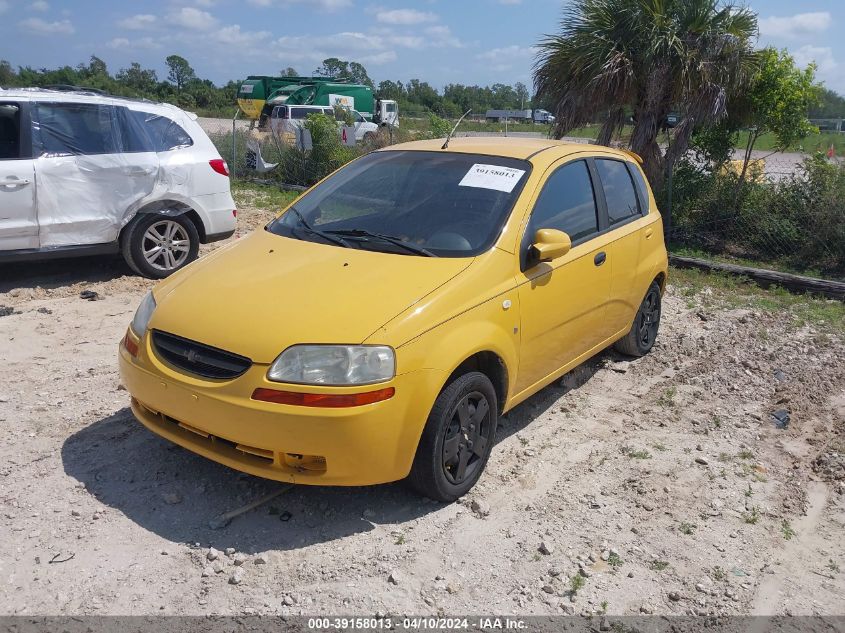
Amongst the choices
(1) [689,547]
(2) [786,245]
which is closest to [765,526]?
(1) [689,547]

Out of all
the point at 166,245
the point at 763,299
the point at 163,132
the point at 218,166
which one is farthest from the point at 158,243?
the point at 763,299

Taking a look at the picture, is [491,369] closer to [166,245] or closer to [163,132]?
[166,245]

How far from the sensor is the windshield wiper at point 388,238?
3938 mm

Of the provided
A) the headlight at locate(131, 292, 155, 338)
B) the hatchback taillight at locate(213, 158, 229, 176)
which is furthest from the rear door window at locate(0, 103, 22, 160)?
the headlight at locate(131, 292, 155, 338)

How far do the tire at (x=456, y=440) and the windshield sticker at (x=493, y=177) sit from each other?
1.20 meters

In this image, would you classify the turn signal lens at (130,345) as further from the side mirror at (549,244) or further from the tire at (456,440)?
the side mirror at (549,244)

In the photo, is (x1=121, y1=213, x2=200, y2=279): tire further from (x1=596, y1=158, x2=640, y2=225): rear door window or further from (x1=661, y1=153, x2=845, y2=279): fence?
(x1=661, y1=153, x2=845, y2=279): fence

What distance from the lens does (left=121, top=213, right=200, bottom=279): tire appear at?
7414mm

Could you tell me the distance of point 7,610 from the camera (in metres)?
2.88

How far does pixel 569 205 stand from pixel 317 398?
2.27 m

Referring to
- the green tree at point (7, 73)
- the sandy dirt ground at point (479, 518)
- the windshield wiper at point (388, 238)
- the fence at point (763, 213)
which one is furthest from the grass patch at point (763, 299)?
the green tree at point (7, 73)

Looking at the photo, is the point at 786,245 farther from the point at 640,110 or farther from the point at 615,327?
the point at 615,327

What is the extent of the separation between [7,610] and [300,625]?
1.15 meters

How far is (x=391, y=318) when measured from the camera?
335cm
